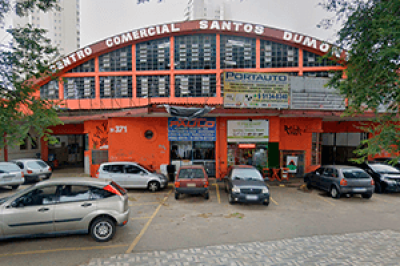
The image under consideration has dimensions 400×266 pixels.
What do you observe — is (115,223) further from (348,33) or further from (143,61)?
(143,61)

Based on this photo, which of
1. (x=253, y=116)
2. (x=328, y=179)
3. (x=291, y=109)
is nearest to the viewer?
(x=328, y=179)

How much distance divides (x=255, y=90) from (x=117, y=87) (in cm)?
1078

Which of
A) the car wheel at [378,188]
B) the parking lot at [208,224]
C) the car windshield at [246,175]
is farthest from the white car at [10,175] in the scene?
the car wheel at [378,188]

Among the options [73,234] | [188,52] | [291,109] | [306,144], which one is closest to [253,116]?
[291,109]

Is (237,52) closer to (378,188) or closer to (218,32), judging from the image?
(218,32)

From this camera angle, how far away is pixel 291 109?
45.4 ft

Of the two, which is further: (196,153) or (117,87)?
(117,87)

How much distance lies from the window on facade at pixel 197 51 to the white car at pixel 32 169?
11640mm

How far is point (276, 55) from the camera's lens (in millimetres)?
17422

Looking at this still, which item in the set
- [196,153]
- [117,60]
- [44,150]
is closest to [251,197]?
[196,153]

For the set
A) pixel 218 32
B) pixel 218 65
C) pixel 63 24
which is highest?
pixel 63 24

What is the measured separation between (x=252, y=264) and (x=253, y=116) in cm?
1095

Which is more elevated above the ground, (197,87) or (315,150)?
(197,87)

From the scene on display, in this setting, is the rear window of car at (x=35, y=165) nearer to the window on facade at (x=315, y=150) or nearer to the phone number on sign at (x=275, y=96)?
the phone number on sign at (x=275, y=96)
